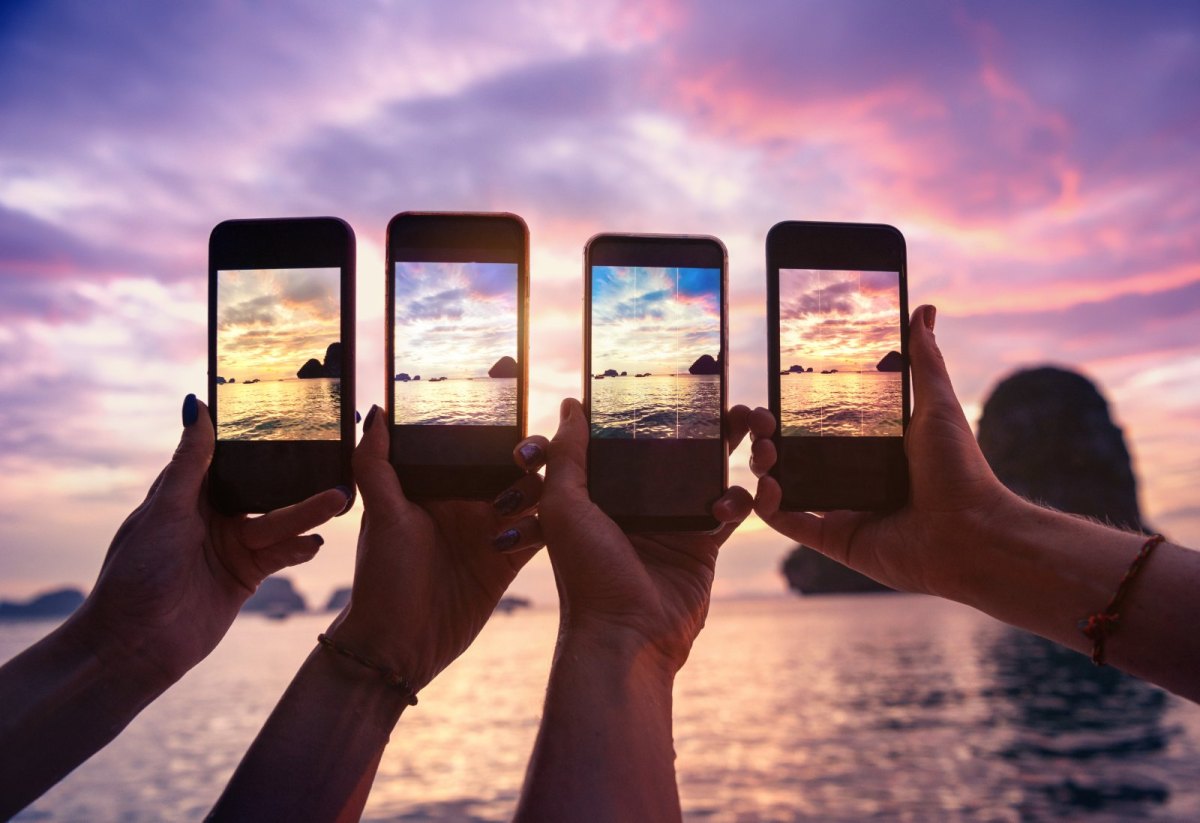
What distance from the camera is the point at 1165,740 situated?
95.1ft

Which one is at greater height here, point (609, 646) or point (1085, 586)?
point (1085, 586)

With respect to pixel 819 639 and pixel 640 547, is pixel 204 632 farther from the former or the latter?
pixel 819 639

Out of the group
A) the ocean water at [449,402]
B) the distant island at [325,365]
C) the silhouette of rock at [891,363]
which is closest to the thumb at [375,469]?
the ocean water at [449,402]

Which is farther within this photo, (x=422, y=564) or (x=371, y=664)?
(x=422, y=564)

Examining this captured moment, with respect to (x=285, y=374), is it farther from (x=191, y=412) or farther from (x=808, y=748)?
(x=808, y=748)

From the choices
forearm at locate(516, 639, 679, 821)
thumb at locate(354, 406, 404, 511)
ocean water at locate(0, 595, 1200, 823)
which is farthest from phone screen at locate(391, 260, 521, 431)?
ocean water at locate(0, 595, 1200, 823)

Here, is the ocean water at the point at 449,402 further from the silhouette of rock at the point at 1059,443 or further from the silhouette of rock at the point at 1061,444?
the silhouette of rock at the point at 1061,444

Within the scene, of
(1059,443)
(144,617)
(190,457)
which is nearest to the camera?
(144,617)

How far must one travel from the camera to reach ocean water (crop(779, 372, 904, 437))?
3387 mm

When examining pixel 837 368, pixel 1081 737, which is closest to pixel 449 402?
pixel 837 368

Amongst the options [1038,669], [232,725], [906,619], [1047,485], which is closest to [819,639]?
[1038,669]

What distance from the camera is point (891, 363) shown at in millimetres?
3406

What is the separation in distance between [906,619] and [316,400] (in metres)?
121

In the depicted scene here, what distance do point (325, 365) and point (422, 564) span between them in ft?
2.99
